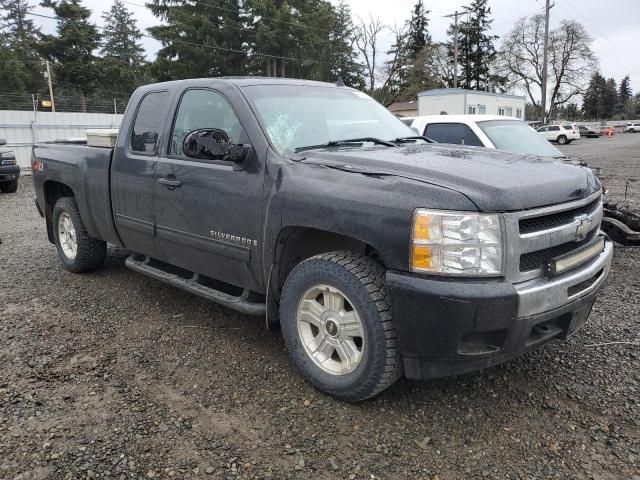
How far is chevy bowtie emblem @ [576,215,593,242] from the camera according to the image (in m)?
2.93

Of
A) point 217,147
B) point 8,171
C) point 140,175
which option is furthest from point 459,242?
point 8,171

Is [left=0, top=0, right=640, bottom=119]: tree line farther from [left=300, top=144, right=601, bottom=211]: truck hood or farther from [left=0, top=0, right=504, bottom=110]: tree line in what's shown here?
[left=300, top=144, right=601, bottom=211]: truck hood

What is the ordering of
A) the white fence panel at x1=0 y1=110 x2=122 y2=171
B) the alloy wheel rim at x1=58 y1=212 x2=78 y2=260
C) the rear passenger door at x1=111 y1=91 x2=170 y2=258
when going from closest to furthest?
the rear passenger door at x1=111 y1=91 x2=170 y2=258 → the alloy wheel rim at x1=58 y1=212 x2=78 y2=260 → the white fence panel at x1=0 y1=110 x2=122 y2=171

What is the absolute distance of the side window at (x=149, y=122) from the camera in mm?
4250

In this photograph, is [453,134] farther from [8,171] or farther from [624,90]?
[624,90]

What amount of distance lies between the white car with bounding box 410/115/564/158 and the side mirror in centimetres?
391

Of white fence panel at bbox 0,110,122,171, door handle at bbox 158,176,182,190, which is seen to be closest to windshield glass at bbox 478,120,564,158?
door handle at bbox 158,176,182,190

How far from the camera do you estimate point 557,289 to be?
2713mm

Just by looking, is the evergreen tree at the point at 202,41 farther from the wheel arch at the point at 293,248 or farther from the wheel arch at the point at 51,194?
the wheel arch at the point at 293,248

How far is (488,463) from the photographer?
2547 mm

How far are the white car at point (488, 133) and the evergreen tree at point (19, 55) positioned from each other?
104 feet

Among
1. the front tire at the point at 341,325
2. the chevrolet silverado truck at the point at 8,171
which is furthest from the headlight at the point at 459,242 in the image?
the chevrolet silverado truck at the point at 8,171

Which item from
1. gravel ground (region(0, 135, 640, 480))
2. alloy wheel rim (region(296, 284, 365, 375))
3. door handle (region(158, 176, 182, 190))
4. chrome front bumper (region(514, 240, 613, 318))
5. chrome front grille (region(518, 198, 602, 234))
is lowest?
gravel ground (region(0, 135, 640, 480))

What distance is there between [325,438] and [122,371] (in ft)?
5.00
